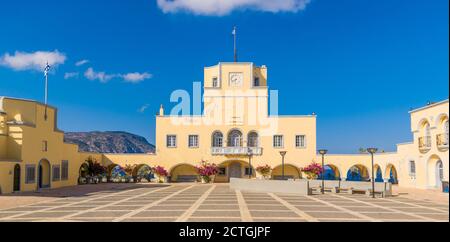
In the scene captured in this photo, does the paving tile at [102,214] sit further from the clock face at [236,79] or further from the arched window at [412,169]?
the clock face at [236,79]

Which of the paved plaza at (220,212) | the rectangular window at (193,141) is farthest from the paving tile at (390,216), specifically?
the rectangular window at (193,141)

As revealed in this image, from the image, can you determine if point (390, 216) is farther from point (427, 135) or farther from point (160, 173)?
point (160, 173)

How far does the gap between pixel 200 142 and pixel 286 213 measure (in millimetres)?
24835

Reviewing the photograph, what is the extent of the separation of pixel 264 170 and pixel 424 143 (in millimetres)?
14707

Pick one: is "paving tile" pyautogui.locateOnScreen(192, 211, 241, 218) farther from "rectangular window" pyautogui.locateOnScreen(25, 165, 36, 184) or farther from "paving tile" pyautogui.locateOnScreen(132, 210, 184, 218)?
"rectangular window" pyautogui.locateOnScreen(25, 165, 36, 184)

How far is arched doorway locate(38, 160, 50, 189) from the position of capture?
30266mm

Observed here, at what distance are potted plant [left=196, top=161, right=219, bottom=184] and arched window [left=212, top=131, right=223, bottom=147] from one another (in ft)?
7.41

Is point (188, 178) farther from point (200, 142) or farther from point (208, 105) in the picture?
point (208, 105)

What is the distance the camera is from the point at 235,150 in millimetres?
39969

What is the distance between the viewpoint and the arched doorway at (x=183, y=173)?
4181 centimetres

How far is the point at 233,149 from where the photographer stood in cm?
3997

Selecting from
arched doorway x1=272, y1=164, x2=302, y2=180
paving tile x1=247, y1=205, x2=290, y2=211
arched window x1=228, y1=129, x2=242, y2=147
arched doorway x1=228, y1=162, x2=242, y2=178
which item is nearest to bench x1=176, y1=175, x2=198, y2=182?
arched doorway x1=228, y1=162, x2=242, y2=178

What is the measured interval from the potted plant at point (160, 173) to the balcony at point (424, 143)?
75.5 feet
